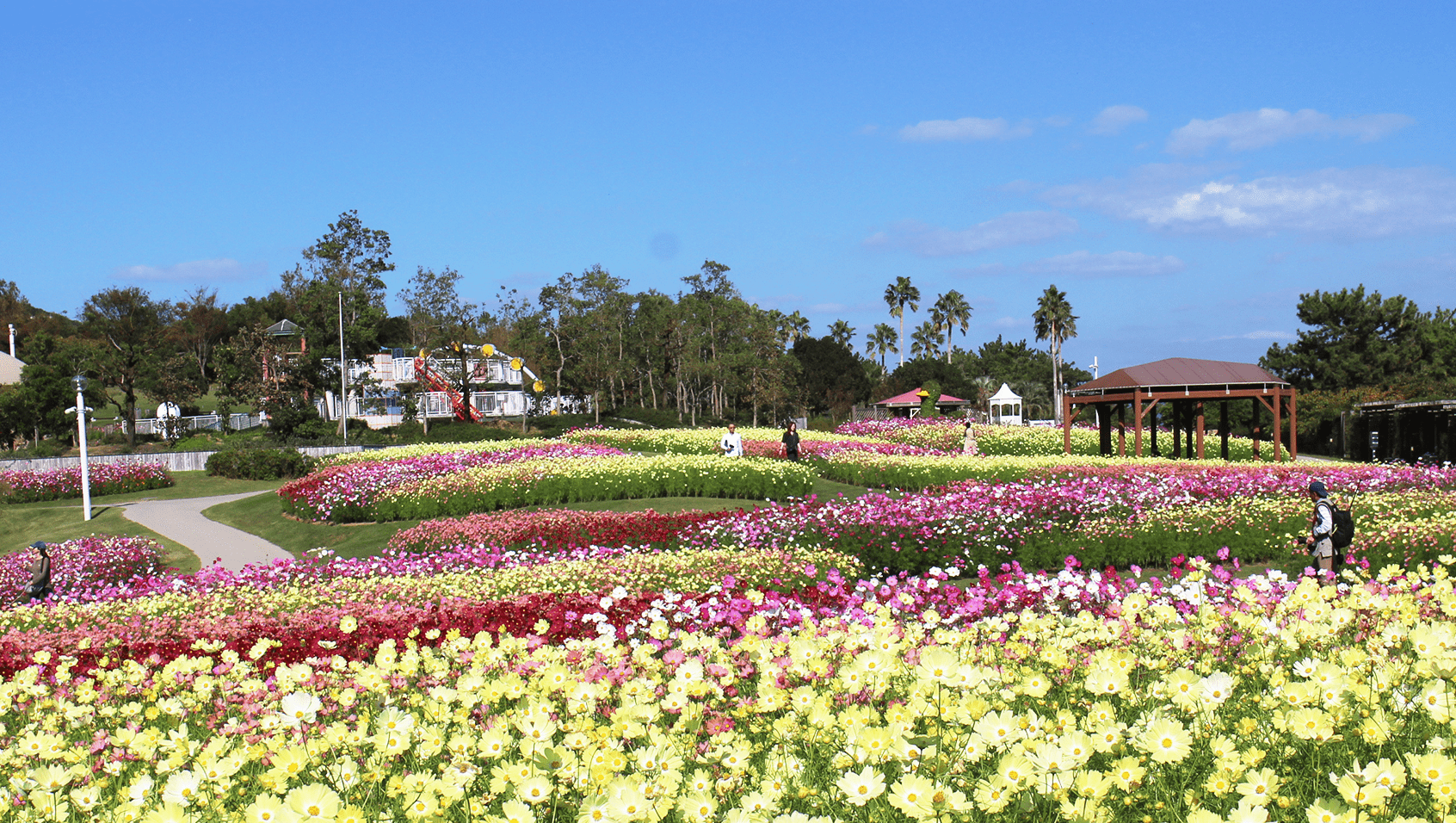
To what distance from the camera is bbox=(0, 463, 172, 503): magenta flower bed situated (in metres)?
28.0

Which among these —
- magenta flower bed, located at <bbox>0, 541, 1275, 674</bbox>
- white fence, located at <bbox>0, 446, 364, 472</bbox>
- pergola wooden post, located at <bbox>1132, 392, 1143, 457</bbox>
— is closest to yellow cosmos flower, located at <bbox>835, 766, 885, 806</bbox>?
magenta flower bed, located at <bbox>0, 541, 1275, 674</bbox>

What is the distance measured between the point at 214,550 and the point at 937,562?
13.2 metres

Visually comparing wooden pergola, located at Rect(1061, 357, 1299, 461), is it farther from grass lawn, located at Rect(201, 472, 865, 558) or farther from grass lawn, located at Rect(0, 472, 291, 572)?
grass lawn, located at Rect(0, 472, 291, 572)

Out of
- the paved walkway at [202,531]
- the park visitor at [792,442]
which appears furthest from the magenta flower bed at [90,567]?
the park visitor at [792,442]

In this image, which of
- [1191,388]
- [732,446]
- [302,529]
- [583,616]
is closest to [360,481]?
[302,529]

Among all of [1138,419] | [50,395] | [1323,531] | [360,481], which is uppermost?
[50,395]

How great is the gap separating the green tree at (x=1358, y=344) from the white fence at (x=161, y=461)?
42.0 meters

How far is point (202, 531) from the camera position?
2070cm

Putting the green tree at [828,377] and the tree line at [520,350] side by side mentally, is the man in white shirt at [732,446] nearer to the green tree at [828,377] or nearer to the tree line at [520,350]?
the tree line at [520,350]

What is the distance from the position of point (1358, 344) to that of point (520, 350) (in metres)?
41.2

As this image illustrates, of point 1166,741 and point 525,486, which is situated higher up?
point 1166,741

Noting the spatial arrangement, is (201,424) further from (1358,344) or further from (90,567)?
(1358,344)

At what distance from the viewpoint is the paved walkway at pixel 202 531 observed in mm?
17641

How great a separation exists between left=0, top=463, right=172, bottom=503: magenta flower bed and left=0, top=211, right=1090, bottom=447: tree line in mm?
8609
